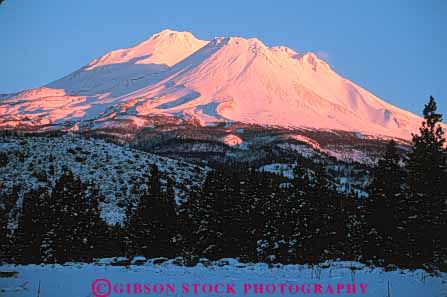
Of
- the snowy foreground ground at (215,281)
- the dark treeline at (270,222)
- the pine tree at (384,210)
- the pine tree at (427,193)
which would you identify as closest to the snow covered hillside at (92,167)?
the dark treeline at (270,222)

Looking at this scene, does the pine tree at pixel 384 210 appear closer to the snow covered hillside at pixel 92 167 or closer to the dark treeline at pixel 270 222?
the dark treeline at pixel 270 222

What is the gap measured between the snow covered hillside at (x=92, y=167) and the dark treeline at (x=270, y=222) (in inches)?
384

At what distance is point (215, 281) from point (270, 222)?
58.7ft

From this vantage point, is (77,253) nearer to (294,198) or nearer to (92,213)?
(92,213)

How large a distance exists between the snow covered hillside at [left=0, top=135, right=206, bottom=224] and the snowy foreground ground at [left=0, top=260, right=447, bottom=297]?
25.8 metres

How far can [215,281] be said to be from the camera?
1759 cm

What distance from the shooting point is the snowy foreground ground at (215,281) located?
16.3 m

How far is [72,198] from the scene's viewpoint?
35.7m

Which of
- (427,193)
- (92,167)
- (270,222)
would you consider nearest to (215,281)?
(427,193)

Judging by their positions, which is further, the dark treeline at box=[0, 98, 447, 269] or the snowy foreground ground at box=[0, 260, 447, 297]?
the dark treeline at box=[0, 98, 447, 269]

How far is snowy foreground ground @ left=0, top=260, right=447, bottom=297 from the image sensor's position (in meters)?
16.3

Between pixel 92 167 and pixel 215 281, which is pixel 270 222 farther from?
pixel 92 167

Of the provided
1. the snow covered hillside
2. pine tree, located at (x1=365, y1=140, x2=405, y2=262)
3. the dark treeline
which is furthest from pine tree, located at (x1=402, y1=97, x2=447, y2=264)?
the snow covered hillside

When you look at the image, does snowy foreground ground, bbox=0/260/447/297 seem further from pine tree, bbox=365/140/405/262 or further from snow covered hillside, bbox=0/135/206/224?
snow covered hillside, bbox=0/135/206/224
